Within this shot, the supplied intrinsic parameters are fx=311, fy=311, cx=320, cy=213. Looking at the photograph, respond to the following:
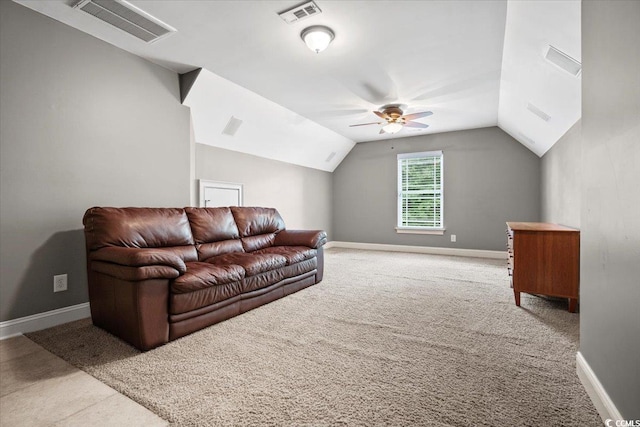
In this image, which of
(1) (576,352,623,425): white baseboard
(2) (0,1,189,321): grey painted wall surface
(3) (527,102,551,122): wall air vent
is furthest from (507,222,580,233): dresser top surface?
(2) (0,1,189,321): grey painted wall surface

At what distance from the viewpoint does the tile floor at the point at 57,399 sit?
57.7 inches

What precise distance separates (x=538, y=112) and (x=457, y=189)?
2637 millimetres

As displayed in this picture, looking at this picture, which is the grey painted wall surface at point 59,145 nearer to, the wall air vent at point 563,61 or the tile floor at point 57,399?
the tile floor at point 57,399

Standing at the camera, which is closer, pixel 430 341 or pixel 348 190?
pixel 430 341

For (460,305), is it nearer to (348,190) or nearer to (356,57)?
(356,57)

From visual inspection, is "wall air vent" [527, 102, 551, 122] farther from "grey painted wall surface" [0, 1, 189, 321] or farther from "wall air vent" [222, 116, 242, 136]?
"grey painted wall surface" [0, 1, 189, 321]

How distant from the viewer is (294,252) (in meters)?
3.69

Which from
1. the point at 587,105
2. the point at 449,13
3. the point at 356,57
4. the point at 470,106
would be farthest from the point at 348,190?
the point at 587,105

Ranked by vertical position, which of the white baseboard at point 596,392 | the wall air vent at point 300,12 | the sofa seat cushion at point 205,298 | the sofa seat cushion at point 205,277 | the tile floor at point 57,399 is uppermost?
the wall air vent at point 300,12

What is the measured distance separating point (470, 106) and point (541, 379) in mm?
4217

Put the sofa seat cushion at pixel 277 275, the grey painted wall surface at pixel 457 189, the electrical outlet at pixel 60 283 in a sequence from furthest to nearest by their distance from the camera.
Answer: the grey painted wall surface at pixel 457 189 → the sofa seat cushion at pixel 277 275 → the electrical outlet at pixel 60 283

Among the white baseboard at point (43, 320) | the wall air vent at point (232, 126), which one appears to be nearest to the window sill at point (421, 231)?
the wall air vent at point (232, 126)

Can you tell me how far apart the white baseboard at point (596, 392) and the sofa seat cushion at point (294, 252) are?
99.9 inches

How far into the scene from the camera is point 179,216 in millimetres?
3266
